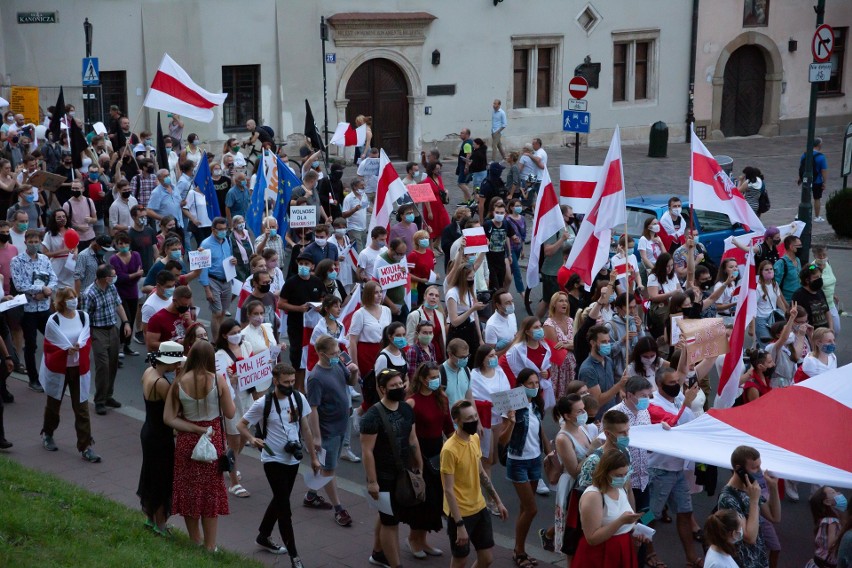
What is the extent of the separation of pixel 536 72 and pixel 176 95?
59.3ft

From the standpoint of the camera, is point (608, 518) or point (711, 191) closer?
point (608, 518)

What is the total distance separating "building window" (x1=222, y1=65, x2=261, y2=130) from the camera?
96.1 ft

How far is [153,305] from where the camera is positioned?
1134 centimetres

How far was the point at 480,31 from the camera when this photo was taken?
32469 millimetres

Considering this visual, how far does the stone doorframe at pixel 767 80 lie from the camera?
36875 mm

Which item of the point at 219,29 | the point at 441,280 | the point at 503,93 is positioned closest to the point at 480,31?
the point at 503,93

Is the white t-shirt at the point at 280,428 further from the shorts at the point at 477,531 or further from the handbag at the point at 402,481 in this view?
the shorts at the point at 477,531

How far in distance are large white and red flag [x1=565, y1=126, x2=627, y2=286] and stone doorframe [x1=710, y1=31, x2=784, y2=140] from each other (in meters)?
26.9

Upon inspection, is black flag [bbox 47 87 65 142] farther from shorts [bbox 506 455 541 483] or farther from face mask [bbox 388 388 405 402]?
shorts [bbox 506 455 541 483]

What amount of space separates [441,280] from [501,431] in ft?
30.0

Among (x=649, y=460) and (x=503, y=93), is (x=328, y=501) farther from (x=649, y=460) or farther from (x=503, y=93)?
(x=503, y=93)

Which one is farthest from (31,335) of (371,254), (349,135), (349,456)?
(349,135)

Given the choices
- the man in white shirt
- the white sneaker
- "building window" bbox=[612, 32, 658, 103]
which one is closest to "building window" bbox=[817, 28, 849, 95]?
"building window" bbox=[612, 32, 658, 103]

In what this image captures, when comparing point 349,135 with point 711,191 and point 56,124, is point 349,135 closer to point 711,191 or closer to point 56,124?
point 56,124
